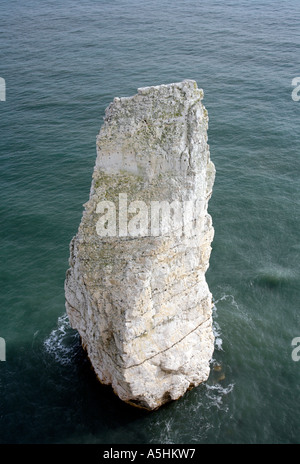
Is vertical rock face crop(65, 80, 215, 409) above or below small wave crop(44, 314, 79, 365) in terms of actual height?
above

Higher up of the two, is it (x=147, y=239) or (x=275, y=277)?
(x=147, y=239)

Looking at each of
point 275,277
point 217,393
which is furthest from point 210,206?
point 217,393

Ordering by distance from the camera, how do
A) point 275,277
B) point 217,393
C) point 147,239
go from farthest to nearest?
point 275,277 → point 217,393 → point 147,239

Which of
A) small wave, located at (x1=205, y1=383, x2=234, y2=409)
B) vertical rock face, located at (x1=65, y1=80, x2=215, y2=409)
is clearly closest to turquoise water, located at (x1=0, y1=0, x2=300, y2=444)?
small wave, located at (x1=205, y1=383, x2=234, y2=409)

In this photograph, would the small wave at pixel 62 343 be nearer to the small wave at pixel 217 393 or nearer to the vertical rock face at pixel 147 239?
the vertical rock face at pixel 147 239

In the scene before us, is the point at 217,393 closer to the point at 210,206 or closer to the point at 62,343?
the point at 62,343

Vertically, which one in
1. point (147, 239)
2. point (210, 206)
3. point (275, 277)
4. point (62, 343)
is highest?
point (147, 239)

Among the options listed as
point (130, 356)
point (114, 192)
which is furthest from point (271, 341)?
point (114, 192)

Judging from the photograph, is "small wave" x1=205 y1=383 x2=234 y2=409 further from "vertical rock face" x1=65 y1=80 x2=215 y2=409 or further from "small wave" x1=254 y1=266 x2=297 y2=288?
"small wave" x1=254 y1=266 x2=297 y2=288

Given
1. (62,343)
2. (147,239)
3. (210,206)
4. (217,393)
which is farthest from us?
(210,206)
